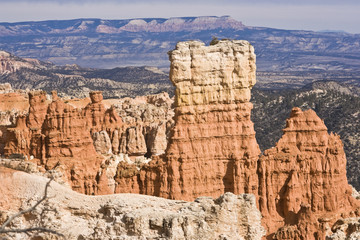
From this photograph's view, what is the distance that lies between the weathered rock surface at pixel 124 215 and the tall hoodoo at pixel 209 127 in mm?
18000

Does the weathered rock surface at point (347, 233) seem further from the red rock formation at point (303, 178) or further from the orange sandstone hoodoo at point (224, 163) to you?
the red rock formation at point (303, 178)

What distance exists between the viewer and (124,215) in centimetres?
2022

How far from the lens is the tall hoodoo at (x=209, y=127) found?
3972 cm

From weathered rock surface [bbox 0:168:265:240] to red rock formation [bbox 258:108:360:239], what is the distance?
16608 mm

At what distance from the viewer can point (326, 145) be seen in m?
46.2

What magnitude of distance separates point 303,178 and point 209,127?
7.09 m

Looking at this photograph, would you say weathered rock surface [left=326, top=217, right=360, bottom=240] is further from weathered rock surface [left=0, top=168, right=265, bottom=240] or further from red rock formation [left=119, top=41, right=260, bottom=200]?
red rock formation [left=119, top=41, right=260, bottom=200]

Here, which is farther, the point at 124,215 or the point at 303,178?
the point at 303,178

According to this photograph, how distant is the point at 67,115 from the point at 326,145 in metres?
Answer: 16.7

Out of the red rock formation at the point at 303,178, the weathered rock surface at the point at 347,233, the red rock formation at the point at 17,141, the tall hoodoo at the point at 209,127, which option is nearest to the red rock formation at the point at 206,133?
the tall hoodoo at the point at 209,127

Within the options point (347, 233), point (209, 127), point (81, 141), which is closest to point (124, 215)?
point (347, 233)

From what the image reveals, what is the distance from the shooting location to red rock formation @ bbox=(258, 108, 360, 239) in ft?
135

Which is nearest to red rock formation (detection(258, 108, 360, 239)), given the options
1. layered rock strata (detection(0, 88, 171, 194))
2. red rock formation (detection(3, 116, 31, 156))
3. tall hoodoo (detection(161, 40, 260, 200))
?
tall hoodoo (detection(161, 40, 260, 200))

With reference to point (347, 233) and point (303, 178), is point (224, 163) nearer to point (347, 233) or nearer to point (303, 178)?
point (303, 178)
